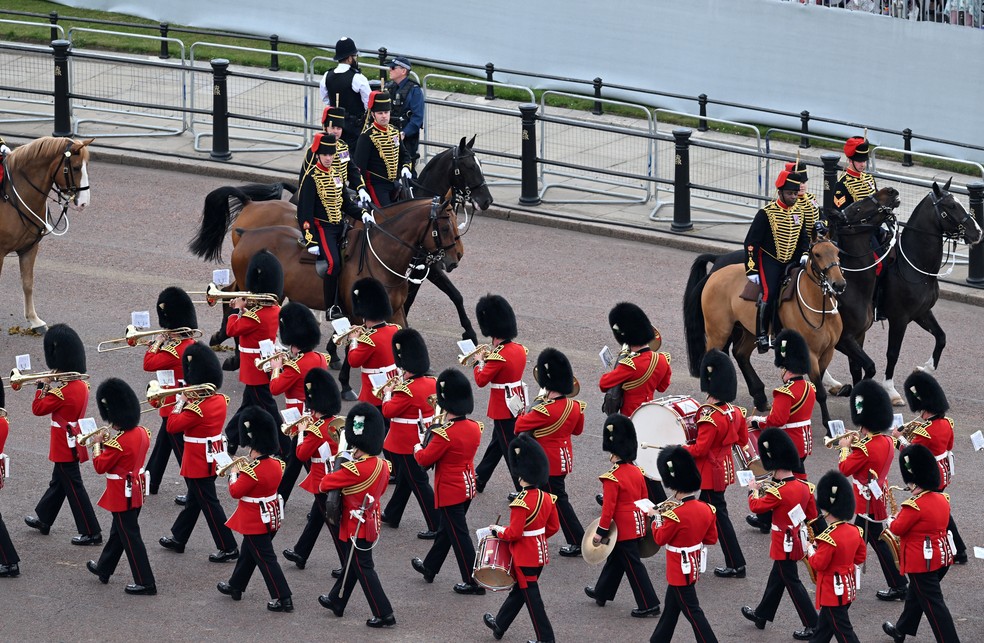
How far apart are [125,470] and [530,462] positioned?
2667mm

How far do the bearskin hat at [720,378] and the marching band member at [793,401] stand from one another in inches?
15.3

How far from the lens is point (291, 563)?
1155 centimetres

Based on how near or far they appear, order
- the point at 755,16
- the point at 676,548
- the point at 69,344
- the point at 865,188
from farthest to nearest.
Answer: the point at 755,16 → the point at 865,188 → the point at 69,344 → the point at 676,548

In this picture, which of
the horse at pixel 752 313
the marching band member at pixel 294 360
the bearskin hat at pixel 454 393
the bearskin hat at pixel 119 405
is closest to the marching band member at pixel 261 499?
the bearskin hat at pixel 119 405

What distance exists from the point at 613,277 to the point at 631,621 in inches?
278

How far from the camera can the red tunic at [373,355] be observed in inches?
494

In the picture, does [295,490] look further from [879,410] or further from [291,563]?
[879,410]

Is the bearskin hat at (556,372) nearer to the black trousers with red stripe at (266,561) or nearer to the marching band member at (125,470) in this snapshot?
the black trousers with red stripe at (266,561)

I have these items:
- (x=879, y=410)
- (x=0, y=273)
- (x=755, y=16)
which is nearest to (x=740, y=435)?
(x=879, y=410)

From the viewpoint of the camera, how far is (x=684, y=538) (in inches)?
395

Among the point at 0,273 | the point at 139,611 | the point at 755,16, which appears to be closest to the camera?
the point at 139,611

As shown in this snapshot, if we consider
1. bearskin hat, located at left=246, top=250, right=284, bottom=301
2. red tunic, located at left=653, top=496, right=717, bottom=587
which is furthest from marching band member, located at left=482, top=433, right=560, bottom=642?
bearskin hat, located at left=246, top=250, right=284, bottom=301

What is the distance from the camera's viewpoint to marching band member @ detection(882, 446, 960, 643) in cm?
1019

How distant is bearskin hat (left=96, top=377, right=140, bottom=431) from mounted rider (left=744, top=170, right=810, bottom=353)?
219 inches
